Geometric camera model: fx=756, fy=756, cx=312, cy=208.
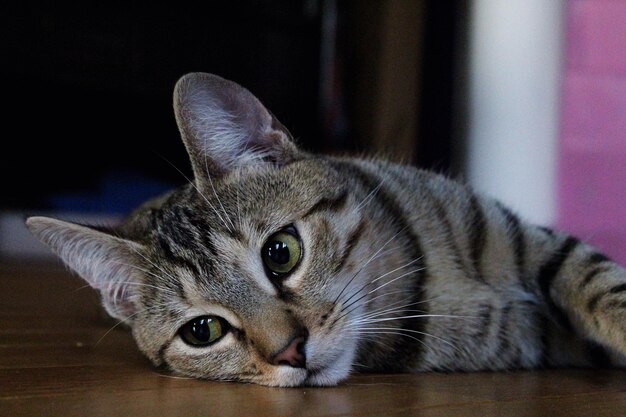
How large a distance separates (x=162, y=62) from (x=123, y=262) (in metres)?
2.66

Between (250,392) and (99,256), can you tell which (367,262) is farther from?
(99,256)

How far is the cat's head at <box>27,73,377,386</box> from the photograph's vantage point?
1.27 m

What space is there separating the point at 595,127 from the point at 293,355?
234 centimetres

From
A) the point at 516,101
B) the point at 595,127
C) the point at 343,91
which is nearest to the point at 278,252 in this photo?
the point at 595,127

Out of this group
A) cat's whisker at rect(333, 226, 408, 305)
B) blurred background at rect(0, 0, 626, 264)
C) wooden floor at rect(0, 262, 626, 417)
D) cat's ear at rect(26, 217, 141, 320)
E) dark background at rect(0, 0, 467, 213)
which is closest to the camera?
wooden floor at rect(0, 262, 626, 417)

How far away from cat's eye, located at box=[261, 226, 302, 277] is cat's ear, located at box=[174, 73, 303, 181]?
224 mm

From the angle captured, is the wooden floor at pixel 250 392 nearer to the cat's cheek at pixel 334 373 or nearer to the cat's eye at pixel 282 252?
the cat's cheek at pixel 334 373

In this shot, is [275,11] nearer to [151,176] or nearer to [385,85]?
[385,85]

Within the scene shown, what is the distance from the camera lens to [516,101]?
11.4 ft

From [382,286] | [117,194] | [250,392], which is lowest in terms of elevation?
[117,194]

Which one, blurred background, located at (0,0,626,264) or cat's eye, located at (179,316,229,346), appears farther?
blurred background, located at (0,0,626,264)

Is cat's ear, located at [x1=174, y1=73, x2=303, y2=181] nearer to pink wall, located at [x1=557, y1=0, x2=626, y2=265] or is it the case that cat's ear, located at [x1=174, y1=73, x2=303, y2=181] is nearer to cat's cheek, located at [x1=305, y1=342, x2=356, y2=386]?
cat's cheek, located at [x1=305, y1=342, x2=356, y2=386]

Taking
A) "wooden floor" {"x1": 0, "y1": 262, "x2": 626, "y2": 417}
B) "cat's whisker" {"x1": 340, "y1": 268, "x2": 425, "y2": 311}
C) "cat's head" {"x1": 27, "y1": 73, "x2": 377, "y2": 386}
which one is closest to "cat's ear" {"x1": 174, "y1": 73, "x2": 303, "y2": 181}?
"cat's head" {"x1": 27, "y1": 73, "x2": 377, "y2": 386}

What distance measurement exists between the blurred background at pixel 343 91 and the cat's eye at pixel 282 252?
1.88m
